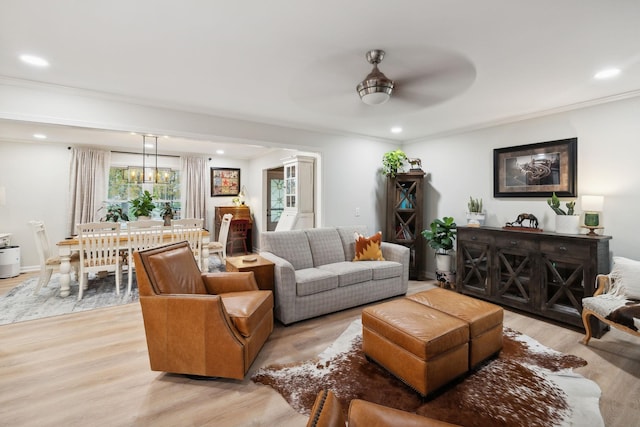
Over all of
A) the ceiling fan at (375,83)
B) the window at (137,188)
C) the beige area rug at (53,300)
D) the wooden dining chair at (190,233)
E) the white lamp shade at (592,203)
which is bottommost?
the beige area rug at (53,300)

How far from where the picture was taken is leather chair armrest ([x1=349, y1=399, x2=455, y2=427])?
922mm

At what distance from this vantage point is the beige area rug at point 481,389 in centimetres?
177

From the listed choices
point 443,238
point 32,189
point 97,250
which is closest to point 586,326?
point 443,238

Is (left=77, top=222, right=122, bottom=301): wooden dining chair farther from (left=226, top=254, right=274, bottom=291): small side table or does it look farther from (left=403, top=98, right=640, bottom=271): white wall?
(left=403, top=98, right=640, bottom=271): white wall

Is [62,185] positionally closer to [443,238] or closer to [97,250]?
[97,250]

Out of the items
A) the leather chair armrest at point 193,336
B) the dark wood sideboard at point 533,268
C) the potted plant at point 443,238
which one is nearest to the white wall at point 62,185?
the potted plant at point 443,238

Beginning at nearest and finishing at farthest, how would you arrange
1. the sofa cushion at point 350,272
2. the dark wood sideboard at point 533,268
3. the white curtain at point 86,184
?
the dark wood sideboard at point 533,268 → the sofa cushion at point 350,272 → the white curtain at point 86,184

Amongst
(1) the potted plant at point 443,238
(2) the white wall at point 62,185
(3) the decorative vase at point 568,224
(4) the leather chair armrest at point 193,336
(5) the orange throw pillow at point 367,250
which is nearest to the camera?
(4) the leather chair armrest at point 193,336

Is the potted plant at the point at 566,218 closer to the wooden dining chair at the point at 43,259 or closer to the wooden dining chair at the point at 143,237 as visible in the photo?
the wooden dining chair at the point at 143,237

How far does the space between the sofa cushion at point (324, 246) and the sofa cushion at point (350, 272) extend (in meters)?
0.13

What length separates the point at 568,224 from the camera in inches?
128

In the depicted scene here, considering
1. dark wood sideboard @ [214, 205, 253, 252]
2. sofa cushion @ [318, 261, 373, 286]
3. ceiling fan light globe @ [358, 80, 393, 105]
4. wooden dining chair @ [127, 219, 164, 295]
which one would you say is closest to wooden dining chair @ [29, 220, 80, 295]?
wooden dining chair @ [127, 219, 164, 295]

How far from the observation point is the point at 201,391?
6.57 ft

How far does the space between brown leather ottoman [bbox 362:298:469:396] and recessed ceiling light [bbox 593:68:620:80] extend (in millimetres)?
2510
